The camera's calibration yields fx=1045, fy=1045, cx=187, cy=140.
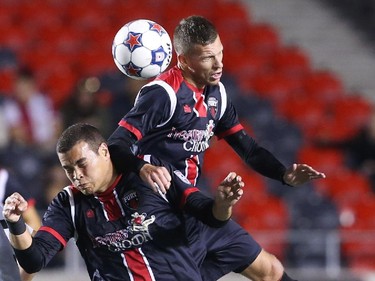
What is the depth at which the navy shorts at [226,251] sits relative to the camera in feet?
17.5

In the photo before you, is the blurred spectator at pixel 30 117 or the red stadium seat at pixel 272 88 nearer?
the blurred spectator at pixel 30 117

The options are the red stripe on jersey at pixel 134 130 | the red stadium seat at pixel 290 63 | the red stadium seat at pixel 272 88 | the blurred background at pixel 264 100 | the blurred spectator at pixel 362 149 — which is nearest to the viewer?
the red stripe on jersey at pixel 134 130

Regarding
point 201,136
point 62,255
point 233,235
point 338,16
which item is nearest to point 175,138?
point 201,136

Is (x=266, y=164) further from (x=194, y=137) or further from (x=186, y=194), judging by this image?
(x=186, y=194)

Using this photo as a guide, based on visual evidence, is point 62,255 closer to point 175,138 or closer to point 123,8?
point 175,138

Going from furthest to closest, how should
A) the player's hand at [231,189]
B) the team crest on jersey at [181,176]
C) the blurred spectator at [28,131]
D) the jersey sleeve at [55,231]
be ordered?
1. the blurred spectator at [28,131]
2. the team crest on jersey at [181,176]
3. the jersey sleeve at [55,231]
4. the player's hand at [231,189]

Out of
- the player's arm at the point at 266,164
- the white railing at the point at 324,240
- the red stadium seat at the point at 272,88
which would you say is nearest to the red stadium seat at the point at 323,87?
the red stadium seat at the point at 272,88

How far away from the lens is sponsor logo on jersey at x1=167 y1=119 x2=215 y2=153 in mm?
5293

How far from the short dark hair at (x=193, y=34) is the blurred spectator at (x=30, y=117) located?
396 cm

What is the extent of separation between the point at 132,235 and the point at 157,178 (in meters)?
0.35

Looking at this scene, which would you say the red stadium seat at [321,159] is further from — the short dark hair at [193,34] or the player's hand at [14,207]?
the player's hand at [14,207]

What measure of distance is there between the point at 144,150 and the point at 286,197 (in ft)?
15.2

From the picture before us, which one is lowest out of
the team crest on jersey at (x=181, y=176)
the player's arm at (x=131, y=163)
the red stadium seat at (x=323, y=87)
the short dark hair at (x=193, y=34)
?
the red stadium seat at (x=323, y=87)

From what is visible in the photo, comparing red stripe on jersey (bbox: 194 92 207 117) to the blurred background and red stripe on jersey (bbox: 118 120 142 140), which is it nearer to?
red stripe on jersey (bbox: 118 120 142 140)
